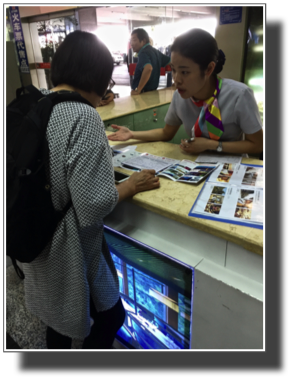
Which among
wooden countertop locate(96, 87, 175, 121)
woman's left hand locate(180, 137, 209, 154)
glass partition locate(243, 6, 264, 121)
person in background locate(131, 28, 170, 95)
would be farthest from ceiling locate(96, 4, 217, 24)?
woman's left hand locate(180, 137, 209, 154)

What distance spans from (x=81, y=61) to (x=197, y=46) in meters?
0.68

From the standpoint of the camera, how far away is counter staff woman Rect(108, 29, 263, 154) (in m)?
1.24

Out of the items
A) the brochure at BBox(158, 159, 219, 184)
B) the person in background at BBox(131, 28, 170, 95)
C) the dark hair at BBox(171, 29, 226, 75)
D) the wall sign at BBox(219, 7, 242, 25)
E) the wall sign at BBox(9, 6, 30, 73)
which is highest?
the wall sign at BBox(9, 6, 30, 73)

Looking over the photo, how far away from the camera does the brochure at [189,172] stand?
3.67 feet

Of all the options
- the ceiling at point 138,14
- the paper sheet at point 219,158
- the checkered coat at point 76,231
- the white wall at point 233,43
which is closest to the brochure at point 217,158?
the paper sheet at point 219,158

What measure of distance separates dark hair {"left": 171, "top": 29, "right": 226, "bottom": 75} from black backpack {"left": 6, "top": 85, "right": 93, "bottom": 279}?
751mm

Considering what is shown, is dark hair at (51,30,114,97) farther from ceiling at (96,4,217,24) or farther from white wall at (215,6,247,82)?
ceiling at (96,4,217,24)

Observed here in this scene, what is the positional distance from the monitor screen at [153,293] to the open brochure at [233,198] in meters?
0.21

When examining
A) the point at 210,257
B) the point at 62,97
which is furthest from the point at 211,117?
the point at 62,97

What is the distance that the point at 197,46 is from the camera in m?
1.22

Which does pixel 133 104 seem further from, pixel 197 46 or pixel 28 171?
pixel 28 171

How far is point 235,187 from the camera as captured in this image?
1017mm

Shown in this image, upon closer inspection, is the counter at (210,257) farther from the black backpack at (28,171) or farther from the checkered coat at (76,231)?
the black backpack at (28,171)

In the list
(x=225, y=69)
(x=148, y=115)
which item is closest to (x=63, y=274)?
(x=148, y=115)
